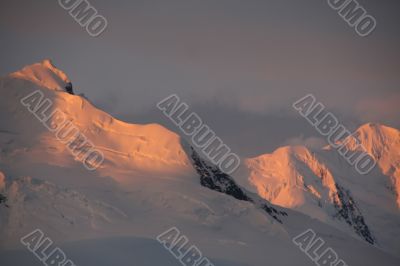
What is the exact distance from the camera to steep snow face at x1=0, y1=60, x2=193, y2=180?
141 m

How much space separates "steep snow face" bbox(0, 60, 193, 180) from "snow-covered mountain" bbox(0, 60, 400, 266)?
0.64ft

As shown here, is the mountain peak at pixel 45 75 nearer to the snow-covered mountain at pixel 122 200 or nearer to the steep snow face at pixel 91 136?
the snow-covered mountain at pixel 122 200

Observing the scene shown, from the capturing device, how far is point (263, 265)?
398 feet

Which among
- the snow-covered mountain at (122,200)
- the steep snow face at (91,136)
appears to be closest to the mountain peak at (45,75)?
the snow-covered mountain at (122,200)

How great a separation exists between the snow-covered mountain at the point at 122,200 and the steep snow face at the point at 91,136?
0.64 ft

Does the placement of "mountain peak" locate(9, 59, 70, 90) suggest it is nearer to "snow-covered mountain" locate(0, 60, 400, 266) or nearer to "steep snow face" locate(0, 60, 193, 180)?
"snow-covered mountain" locate(0, 60, 400, 266)

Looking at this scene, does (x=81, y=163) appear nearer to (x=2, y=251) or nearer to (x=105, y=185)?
(x=105, y=185)

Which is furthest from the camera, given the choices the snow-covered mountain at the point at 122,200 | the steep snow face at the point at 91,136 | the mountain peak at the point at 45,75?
the mountain peak at the point at 45,75

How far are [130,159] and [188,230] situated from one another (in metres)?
25.7

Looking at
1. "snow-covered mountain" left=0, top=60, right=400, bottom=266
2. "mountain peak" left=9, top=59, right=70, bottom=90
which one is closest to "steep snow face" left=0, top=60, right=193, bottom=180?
"snow-covered mountain" left=0, top=60, right=400, bottom=266

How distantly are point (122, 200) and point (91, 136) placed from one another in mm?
20570

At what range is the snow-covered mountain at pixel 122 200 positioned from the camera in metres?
115

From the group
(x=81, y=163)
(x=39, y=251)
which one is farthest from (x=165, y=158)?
(x=39, y=251)

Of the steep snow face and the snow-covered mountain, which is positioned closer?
the snow-covered mountain
